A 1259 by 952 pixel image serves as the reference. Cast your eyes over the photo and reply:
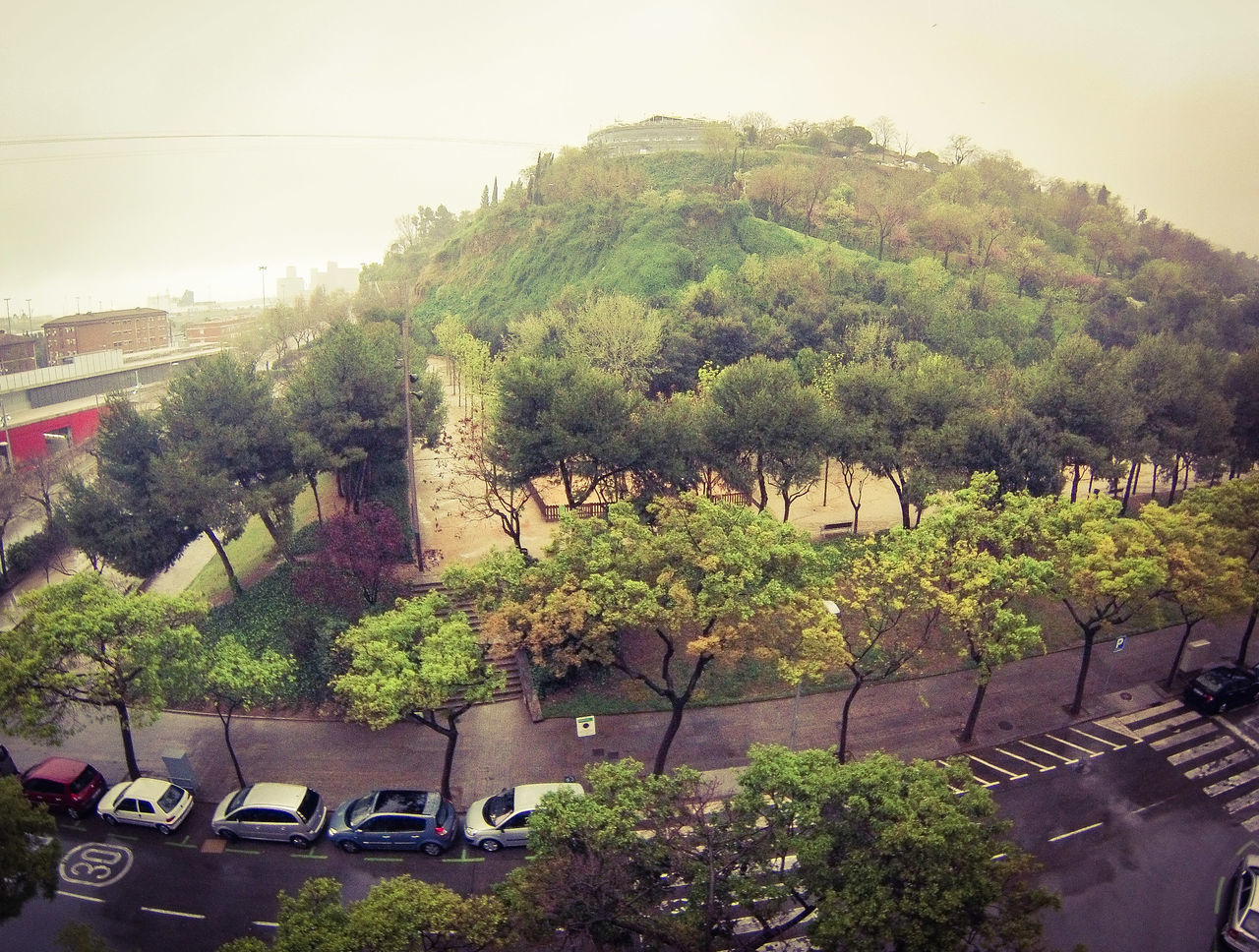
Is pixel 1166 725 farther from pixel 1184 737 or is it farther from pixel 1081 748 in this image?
pixel 1081 748

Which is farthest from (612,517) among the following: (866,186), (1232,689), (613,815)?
(866,186)

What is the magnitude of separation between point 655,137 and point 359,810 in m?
93.5

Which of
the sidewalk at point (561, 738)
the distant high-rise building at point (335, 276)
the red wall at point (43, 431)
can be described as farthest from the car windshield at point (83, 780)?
the distant high-rise building at point (335, 276)

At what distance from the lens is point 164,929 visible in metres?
16.5

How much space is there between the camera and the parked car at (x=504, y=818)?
60.0 feet

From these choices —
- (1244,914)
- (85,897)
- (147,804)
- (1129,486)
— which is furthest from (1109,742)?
(85,897)

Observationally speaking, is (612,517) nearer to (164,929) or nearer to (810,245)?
(164,929)

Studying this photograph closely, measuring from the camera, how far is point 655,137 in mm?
96500

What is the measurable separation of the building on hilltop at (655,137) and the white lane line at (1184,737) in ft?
277

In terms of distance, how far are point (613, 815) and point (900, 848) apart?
16.4ft

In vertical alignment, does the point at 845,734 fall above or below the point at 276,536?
below

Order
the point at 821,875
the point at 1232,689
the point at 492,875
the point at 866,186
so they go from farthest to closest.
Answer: the point at 866,186
the point at 1232,689
the point at 492,875
the point at 821,875

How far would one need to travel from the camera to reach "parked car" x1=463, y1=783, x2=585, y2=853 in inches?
720

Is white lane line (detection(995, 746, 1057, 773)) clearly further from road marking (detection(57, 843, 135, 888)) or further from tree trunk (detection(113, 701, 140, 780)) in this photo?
tree trunk (detection(113, 701, 140, 780))
